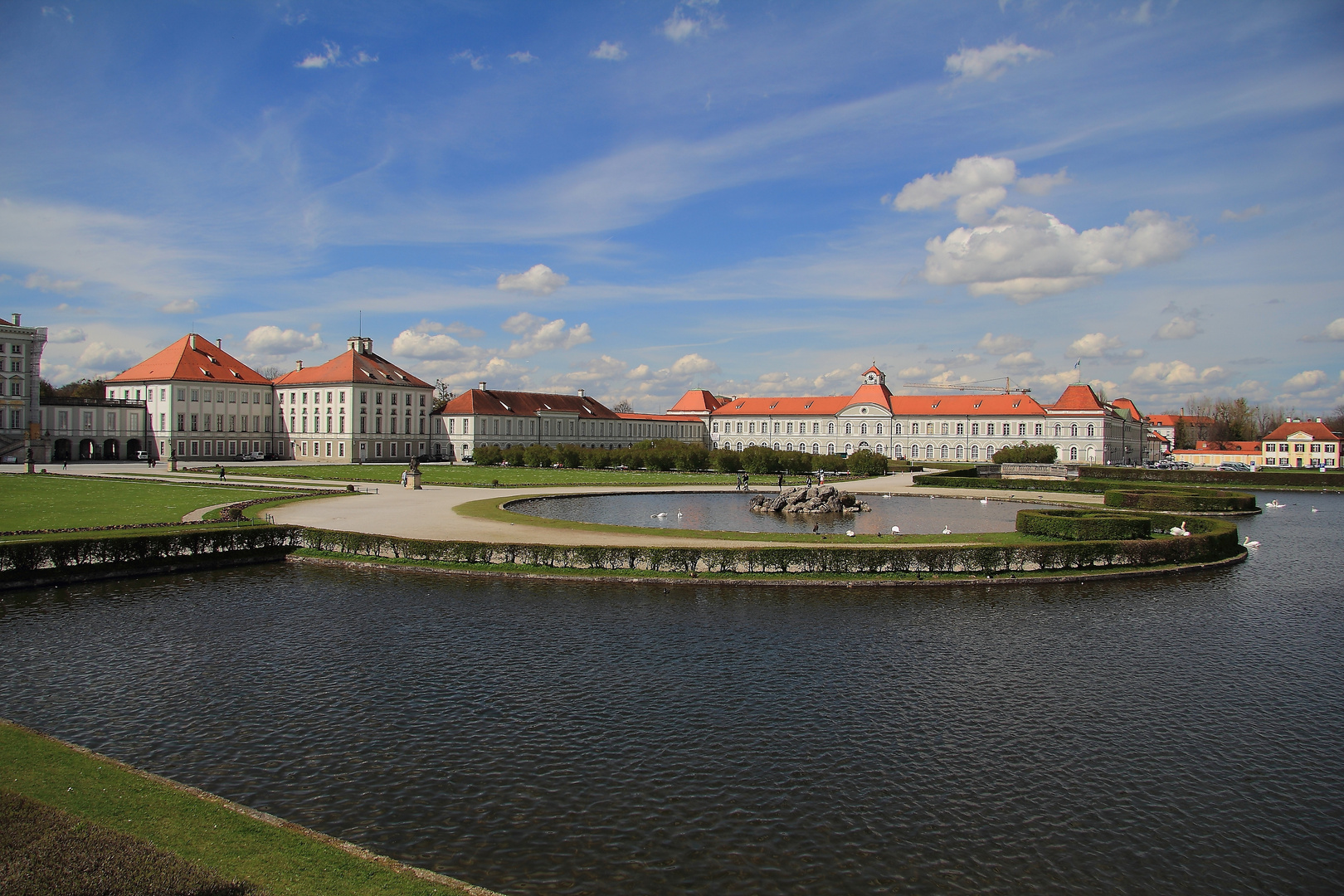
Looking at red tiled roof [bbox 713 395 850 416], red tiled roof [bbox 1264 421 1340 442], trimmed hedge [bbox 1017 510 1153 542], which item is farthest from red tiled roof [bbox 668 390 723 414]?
trimmed hedge [bbox 1017 510 1153 542]

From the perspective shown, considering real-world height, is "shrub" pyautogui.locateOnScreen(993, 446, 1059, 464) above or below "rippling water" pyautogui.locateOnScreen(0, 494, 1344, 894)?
above

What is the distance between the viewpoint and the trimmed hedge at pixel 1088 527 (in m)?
A: 26.8

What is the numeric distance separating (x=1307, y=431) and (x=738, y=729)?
125 meters

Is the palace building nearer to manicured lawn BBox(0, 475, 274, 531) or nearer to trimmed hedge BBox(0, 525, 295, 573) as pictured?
manicured lawn BBox(0, 475, 274, 531)

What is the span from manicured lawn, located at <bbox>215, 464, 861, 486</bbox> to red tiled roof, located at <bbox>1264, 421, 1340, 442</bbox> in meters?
79.5

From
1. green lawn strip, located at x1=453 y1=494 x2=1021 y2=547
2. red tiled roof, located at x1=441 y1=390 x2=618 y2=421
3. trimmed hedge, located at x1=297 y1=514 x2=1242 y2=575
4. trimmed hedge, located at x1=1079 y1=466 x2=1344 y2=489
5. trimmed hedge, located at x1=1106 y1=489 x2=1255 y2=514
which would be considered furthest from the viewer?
red tiled roof, located at x1=441 y1=390 x2=618 y2=421

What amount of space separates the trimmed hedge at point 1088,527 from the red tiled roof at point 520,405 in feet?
240

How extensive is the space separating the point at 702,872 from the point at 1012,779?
13.7 ft

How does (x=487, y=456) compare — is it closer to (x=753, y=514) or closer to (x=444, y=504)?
(x=444, y=504)

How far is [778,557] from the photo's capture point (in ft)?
69.8

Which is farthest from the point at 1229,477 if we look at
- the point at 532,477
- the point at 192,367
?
the point at 192,367

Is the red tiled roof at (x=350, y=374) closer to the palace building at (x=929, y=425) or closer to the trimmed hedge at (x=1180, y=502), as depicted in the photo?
the palace building at (x=929, y=425)

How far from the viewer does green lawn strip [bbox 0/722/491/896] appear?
267 inches

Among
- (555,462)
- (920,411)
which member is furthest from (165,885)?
(920,411)
